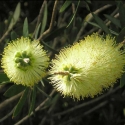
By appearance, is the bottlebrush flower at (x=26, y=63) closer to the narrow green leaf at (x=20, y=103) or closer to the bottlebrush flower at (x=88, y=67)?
the bottlebrush flower at (x=88, y=67)

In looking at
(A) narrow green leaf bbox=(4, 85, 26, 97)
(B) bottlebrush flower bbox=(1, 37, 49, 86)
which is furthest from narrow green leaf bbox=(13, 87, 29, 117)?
(B) bottlebrush flower bbox=(1, 37, 49, 86)

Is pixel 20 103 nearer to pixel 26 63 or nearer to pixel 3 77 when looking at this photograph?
pixel 3 77

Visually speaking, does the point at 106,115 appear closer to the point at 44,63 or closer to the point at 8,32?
the point at 8,32

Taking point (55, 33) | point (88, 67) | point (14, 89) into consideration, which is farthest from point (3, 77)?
point (88, 67)

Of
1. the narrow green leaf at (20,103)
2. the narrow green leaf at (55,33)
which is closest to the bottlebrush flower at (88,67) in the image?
the narrow green leaf at (20,103)

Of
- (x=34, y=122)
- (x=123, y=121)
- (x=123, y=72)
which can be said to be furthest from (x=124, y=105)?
(x=123, y=72)

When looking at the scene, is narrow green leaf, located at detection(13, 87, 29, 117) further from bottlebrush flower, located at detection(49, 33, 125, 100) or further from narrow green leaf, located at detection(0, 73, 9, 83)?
bottlebrush flower, located at detection(49, 33, 125, 100)
